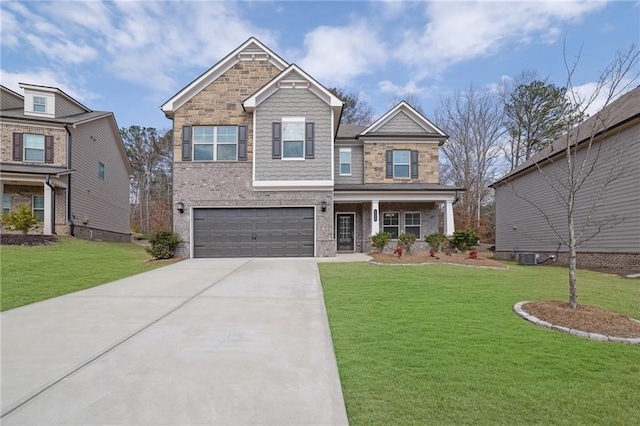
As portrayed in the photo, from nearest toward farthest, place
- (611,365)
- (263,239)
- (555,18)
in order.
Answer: (611,365) < (555,18) < (263,239)

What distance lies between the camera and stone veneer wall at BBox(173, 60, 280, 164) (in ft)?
46.4

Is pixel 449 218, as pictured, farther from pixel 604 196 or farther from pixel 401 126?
pixel 604 196

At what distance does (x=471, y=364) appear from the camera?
3.48 meters

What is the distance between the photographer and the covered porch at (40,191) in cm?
1568

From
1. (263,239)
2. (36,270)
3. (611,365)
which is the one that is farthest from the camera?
(263,239)

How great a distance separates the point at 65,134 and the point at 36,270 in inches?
461

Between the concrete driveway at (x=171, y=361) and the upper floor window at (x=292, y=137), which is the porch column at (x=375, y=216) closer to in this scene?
the upper floor window at (x=292, y=137)

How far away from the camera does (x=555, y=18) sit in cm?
1011

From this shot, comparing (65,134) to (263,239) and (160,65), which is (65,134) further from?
(263,239)

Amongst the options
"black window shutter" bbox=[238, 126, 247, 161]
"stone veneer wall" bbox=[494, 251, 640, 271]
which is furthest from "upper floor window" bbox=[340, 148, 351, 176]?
"stone veneer wall" bbox=[494, 251, 640, 271]

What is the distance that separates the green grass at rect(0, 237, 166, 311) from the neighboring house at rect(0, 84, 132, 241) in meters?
3.51

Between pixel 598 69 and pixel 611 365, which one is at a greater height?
pixel 598 69

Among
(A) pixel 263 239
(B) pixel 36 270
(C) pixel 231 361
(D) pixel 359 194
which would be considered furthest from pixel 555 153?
(B) pixel 36 270

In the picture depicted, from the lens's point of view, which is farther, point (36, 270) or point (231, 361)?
point (36, 270)
